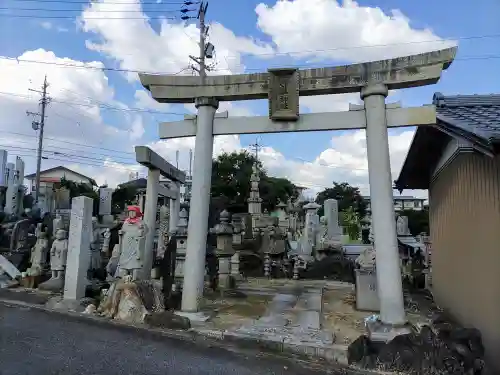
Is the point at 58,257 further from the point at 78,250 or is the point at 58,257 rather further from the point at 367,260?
the point at 367,260

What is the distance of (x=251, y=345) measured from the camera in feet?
19.0

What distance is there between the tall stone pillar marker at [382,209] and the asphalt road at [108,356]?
2.12m

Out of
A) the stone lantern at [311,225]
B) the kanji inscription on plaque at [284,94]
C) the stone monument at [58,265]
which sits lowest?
the stone monument at [58,265]

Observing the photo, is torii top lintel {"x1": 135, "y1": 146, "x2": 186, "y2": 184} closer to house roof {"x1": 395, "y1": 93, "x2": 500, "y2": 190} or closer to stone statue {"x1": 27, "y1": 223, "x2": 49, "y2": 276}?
stone statue {"x1": 27, "y1": 223, "x2": 49, "y2": 276}

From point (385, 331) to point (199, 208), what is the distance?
401 centimetres

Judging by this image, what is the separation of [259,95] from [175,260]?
19.2 feet

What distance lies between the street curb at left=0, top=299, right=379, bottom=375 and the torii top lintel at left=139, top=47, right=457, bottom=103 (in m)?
4.53

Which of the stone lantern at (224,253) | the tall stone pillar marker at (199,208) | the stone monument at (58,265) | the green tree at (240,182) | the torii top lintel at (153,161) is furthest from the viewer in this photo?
the green tree at (240,182)

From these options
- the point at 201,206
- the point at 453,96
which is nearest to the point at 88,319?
the point at 201,206

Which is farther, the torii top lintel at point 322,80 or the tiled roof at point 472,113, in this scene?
the torii top lintel at point 322,80

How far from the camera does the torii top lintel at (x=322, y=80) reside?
6516 millimetres

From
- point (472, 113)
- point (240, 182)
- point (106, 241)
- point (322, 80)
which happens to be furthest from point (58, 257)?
point (240, 182)

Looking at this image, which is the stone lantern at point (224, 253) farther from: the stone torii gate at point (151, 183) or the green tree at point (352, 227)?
the green tree at point (352, 227)

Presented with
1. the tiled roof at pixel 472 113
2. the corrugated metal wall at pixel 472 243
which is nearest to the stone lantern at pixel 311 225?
the corrugated metal wall at pixel 472 243
